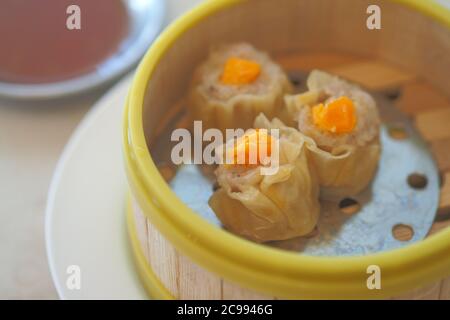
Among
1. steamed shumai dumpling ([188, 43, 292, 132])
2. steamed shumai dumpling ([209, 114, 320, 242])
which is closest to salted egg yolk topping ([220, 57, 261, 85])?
steamed shumai dumpling ([188, 43, 292, 132])

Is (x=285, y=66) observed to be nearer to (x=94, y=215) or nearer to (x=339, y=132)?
(x=339, y=132)

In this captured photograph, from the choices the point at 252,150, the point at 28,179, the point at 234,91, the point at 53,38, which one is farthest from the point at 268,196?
the point at 53,38

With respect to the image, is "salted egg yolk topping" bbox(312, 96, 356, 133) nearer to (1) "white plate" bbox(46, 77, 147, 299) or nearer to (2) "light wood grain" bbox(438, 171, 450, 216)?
(2) "light wood grain" bbox(438, 171, 450, 216)

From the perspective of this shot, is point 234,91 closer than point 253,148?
No

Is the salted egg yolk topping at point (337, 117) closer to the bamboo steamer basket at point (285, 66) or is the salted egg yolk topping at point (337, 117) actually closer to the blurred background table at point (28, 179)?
the bamboo steamer basket at point (285, 66)

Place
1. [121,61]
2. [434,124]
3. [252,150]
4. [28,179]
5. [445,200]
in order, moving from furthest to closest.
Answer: [121,61]
[28,179]
[434,124]
[445,200]
[252,150]

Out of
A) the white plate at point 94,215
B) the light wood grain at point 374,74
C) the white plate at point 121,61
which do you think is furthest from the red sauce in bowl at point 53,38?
the light wood grain at point 374,74
